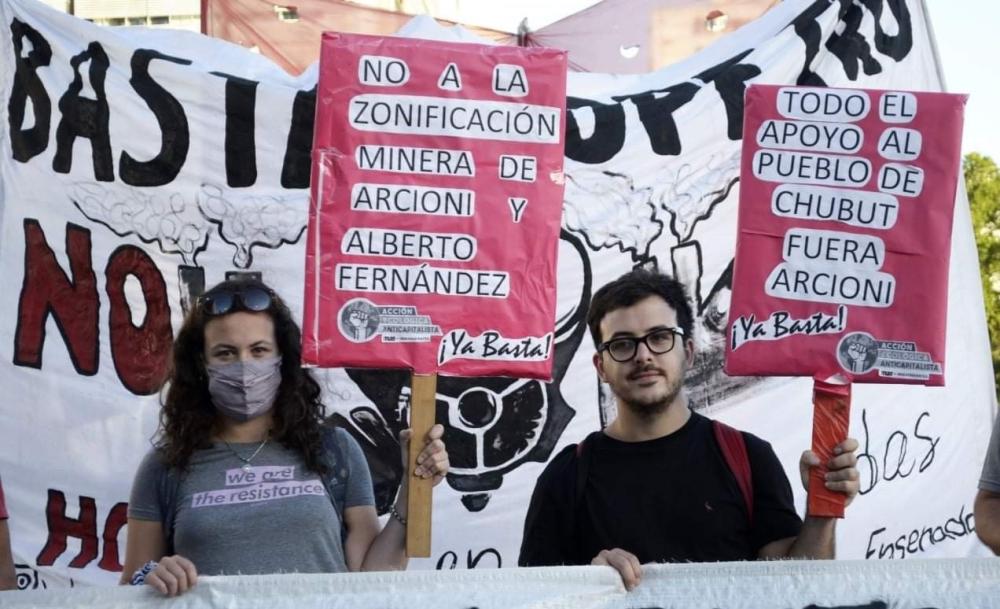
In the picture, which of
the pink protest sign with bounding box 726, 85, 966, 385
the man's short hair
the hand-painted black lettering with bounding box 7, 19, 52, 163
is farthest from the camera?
the hand-painted black lettering with bounding box 7, 19, 52, 163

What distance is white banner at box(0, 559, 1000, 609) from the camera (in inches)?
89.7

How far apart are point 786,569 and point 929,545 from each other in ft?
7.60

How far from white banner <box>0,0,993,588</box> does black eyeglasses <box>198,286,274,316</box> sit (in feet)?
4.64

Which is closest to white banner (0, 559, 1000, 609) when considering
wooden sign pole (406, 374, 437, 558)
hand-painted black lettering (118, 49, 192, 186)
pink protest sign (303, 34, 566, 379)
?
wooden sign pole (406, 374, 437, 558)

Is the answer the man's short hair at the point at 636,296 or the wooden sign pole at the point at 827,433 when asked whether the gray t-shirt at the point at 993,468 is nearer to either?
the wooden sign pole at the point at 827,433

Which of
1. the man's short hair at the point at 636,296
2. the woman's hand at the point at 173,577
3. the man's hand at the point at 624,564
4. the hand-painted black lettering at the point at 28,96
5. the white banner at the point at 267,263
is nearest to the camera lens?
the woman's hand at the point at 173,577

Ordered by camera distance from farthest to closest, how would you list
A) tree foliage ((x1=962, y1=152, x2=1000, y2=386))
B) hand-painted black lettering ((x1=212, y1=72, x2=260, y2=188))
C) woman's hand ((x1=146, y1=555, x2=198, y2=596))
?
tree foliage ((x1=962, y1=152, x2=1000, y2=386))
hand-painted black lettering ((x1=212, y1=72, x2=260, y2=188))
woman's hand ((x1=146, y1=555, x2=198, y2=596))

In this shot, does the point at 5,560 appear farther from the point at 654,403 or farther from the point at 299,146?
the point at 299,146

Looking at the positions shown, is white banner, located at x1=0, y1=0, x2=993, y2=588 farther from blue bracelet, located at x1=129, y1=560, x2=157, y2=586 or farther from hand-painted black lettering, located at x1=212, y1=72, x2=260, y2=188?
blue bracelet, located at x1=129, y1=560, x2=157, y2=586

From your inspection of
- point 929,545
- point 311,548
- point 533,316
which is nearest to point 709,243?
point 929,545

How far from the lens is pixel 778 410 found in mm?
4316

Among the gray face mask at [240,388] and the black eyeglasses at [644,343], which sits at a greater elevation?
the black eyeglasses at [644,343]

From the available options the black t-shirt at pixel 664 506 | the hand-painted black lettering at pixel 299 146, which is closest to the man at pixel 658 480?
the black t-shirt at pixel 664 506

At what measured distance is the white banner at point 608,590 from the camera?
7.48 feet
